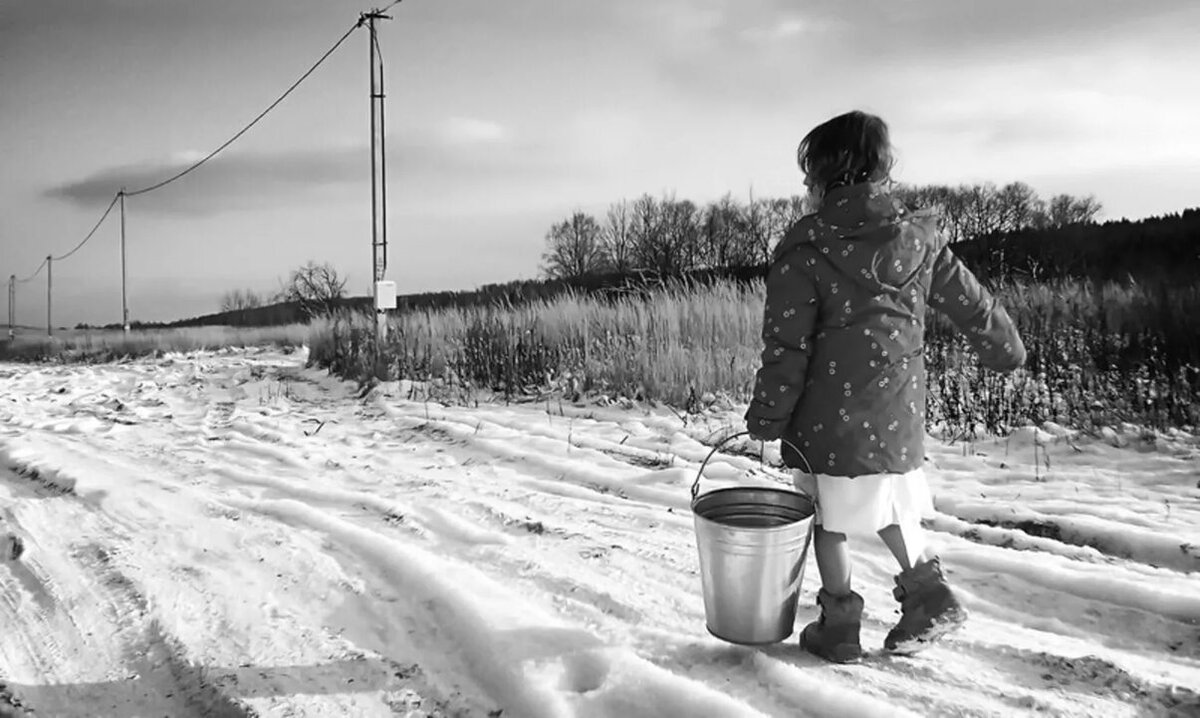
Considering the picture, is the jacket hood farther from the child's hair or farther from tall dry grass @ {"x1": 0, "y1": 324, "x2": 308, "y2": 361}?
tall dry grass @ {"x1": 0, "y1": 324, "x2": 308, "y2": 361}

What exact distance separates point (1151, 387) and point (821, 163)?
218 inches

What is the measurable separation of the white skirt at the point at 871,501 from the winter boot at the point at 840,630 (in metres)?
0.23

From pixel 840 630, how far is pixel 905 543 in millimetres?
338

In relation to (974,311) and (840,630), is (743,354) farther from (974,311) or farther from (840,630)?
(840,630)

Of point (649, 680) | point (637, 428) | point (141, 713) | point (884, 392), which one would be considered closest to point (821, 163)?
point (884, 392)

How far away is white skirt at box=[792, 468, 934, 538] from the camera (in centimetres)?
237

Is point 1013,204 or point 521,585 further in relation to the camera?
point 1013,204

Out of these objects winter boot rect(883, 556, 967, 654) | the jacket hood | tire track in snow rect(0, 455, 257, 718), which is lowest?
tire track in snow rect(0, 455, 257, 718)

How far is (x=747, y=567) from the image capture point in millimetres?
2309

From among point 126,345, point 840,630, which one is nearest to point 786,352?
point 840,630

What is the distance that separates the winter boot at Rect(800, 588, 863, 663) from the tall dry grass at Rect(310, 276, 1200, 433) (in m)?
3.95

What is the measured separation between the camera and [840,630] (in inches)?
96.4

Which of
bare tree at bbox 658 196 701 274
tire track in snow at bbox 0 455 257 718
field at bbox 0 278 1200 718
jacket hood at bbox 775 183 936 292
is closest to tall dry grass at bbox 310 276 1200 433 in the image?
field at bbox 0 278 1200 718

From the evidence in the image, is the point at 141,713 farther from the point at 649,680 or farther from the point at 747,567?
the point at 747,567
